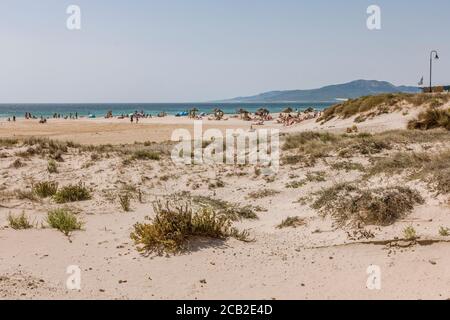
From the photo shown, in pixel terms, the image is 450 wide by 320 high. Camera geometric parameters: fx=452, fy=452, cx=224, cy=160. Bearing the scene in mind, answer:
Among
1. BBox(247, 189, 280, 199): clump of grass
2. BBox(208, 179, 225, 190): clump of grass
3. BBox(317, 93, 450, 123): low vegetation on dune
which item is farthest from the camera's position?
BBox(317, 93, 450, 123): low vegetation on dune

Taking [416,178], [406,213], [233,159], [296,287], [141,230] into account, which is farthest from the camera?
[233,159]

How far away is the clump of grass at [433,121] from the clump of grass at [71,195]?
727 inches

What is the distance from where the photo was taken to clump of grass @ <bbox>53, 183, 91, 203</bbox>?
12.1 meters

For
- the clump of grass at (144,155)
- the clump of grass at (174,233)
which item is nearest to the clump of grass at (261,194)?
the clump of grass at (174,233)

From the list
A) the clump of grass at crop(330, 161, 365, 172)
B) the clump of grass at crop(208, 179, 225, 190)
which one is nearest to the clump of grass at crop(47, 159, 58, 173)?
the clump of grass at crop(208, 179, 225, 190)

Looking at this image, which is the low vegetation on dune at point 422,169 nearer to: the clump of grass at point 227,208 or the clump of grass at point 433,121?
the clump of grass at point 227,208

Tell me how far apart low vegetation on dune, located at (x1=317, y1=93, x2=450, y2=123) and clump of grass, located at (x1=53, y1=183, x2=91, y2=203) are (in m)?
25.4

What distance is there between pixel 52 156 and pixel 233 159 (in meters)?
7.05

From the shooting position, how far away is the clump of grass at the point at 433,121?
23391 mm

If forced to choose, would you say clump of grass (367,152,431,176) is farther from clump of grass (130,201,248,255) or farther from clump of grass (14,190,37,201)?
clump of grass (14,190,37,201)
